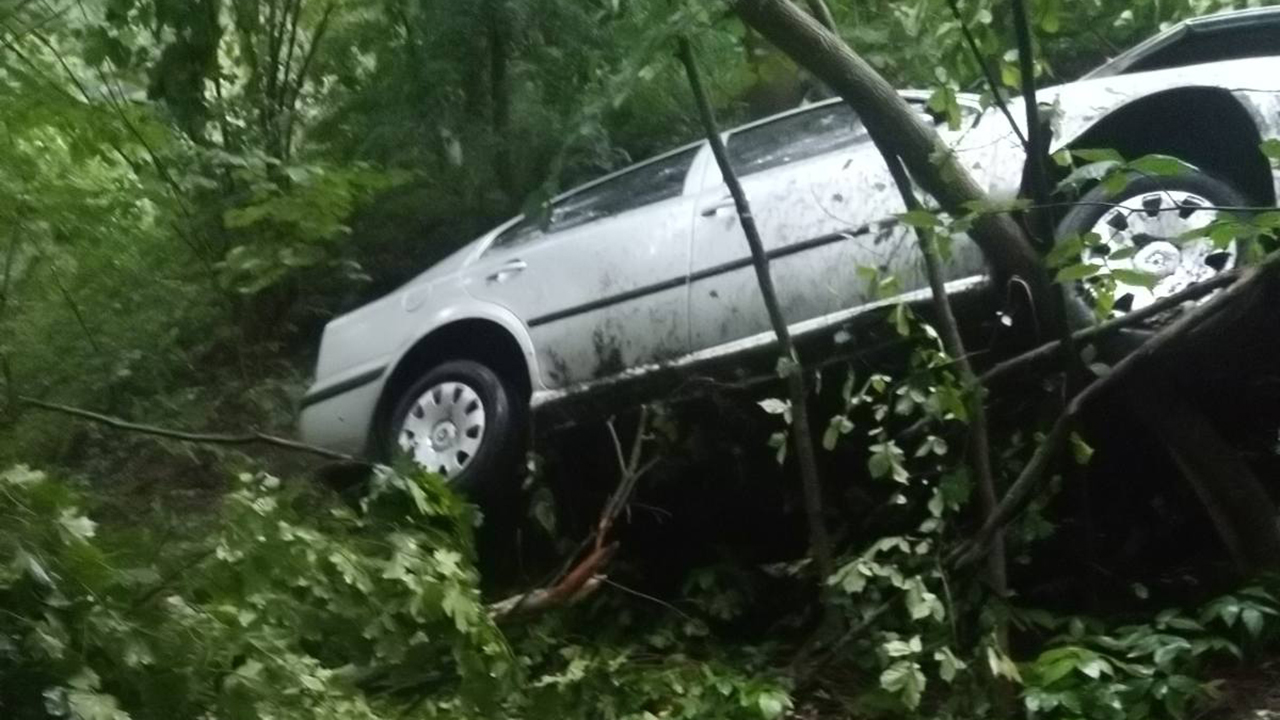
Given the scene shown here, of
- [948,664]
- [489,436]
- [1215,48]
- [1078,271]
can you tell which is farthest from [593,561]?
[1215,48]

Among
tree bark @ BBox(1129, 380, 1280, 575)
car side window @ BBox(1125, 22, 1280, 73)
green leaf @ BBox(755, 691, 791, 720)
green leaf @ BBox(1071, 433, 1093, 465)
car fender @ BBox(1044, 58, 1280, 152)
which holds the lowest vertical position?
green leaf @ BBox(755, 691, 791, 720)

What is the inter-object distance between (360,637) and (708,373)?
1.36 m

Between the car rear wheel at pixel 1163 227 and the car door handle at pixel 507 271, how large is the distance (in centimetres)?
158

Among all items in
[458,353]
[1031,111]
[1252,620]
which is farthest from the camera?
[458,353]

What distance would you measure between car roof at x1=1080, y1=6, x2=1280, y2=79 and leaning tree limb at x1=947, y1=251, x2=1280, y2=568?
79cm

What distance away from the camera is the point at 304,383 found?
4145 millimetres

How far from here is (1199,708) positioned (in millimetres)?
2938

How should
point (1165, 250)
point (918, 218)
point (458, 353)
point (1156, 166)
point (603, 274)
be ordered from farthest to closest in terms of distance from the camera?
1. point (458, 353)
2. point (603, 274)
3. point (1165, 250)
4. point (918, 218)
5. point (1156, 166)

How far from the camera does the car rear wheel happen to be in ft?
10.6

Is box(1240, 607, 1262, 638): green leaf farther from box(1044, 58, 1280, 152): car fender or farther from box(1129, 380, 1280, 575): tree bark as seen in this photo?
box(1044, 58, 1280, 152): car fender

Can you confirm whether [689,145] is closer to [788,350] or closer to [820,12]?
[820,12]

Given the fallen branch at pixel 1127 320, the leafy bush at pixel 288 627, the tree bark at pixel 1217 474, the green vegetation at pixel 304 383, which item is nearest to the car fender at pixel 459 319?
the green vegetation at pixel 304 383

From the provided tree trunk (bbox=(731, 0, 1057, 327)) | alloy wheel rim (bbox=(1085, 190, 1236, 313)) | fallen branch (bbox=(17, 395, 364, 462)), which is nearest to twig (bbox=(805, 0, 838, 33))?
tree trunk (bbox=(731, 0, 1057, 327))

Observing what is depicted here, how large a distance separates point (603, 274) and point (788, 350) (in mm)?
711
